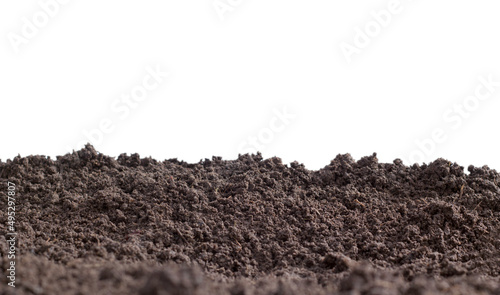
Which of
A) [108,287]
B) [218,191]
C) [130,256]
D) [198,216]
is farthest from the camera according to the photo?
[218,191]

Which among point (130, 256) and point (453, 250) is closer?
point (130, 256)

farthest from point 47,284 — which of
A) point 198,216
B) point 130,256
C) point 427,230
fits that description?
point 427,230

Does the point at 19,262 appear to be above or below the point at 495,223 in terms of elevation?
above

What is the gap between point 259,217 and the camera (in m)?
4.06

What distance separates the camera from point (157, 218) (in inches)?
155

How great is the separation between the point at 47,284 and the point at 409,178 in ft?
11.3

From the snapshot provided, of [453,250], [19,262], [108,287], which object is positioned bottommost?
[453,250]

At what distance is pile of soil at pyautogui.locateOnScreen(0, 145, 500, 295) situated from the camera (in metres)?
3.42

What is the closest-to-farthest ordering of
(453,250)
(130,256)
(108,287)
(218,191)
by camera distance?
(108,287), (130,256), (453,250), (218,191)

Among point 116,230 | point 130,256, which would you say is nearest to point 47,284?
point 130,256

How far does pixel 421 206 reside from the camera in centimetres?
421

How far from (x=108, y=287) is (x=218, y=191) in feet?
7.30

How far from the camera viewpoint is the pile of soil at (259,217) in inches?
135

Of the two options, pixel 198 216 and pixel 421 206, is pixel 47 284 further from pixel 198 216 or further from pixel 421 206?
pixel 421 206
